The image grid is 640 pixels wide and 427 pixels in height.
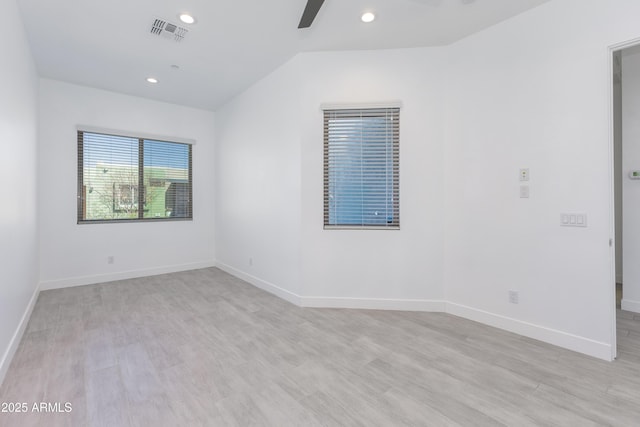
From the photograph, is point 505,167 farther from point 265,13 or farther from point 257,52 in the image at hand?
point 257,52

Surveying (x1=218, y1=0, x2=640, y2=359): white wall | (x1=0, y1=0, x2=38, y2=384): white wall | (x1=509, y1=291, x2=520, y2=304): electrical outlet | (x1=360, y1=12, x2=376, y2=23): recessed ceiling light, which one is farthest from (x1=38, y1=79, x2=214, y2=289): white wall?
(x1=509, y1=291, x2=520, y2=304): electrical outlet

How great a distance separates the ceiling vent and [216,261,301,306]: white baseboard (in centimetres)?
306

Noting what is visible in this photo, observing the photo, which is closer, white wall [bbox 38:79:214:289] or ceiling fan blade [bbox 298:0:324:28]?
ceiling fan blade [bbox 298:0:324:28]

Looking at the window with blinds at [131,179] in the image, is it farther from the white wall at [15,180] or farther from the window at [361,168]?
the window at [361,168]

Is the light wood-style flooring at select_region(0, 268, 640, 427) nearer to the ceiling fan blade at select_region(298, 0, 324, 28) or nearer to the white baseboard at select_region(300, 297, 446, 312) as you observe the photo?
the white baseboard at select_region(300, 297, 446, 312)

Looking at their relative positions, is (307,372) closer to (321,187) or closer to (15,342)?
(321,187)

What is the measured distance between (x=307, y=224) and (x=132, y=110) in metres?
3.61

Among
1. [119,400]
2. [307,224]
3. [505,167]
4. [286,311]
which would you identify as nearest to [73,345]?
[119,400]

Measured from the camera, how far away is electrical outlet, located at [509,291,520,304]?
8.95 feet

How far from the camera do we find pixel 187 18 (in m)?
2.72

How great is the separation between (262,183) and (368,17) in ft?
7.85

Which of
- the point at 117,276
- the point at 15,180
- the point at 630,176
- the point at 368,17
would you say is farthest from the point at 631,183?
the point at 117,276

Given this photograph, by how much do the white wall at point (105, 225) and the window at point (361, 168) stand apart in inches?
121

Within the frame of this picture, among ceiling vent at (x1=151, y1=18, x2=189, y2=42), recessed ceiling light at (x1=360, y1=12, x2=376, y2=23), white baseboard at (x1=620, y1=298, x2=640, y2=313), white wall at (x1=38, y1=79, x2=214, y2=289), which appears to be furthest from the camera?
Answer: white wall at (x1=38, y1=79, x2=214, y2=289)
